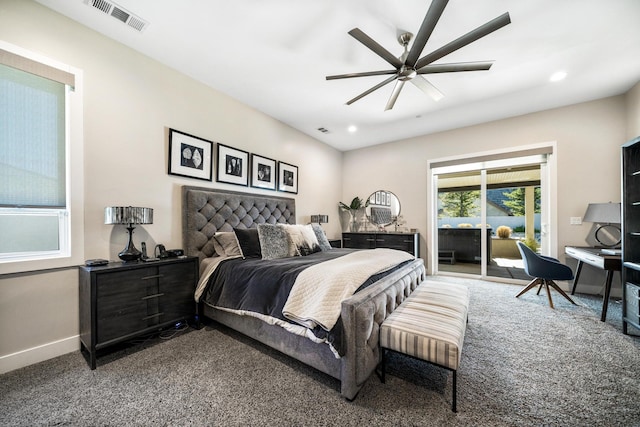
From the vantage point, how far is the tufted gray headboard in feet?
9.86

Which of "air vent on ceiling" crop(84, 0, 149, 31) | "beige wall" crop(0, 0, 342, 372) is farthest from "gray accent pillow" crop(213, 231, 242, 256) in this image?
"air vent on ceiling" crop(84, 0, 149, 31)

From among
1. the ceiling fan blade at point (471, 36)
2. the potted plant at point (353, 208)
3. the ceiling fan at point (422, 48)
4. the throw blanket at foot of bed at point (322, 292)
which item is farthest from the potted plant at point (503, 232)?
the throw blanket at foot of bed at point (322, 292)

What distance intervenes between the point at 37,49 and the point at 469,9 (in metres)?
3.76

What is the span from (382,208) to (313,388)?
14.8 ft

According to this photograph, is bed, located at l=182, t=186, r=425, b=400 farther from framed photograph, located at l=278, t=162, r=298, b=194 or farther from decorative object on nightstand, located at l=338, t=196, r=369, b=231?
decorative object on nightstand, located at l=338, t=196, r=369, b=231

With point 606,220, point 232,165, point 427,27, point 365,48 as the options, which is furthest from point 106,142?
point 606,220

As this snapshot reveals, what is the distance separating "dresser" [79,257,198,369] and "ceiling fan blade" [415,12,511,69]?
3101 mm

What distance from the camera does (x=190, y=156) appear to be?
10.1 feet

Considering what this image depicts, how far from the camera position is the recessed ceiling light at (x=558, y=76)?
3022 mm

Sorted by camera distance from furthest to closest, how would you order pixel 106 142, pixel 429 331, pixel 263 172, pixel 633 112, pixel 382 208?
1. pixel 382 208
2. pixel 263 172
3. pixel 633 112
4. pixel 106 142
5. pixel 429 331

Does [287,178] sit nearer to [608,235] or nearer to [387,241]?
[387,241]

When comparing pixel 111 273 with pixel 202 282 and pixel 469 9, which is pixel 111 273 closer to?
pixel 202 282

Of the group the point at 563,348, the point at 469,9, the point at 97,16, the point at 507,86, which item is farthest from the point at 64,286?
the point at 507,86

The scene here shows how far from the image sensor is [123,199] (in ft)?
8.21
